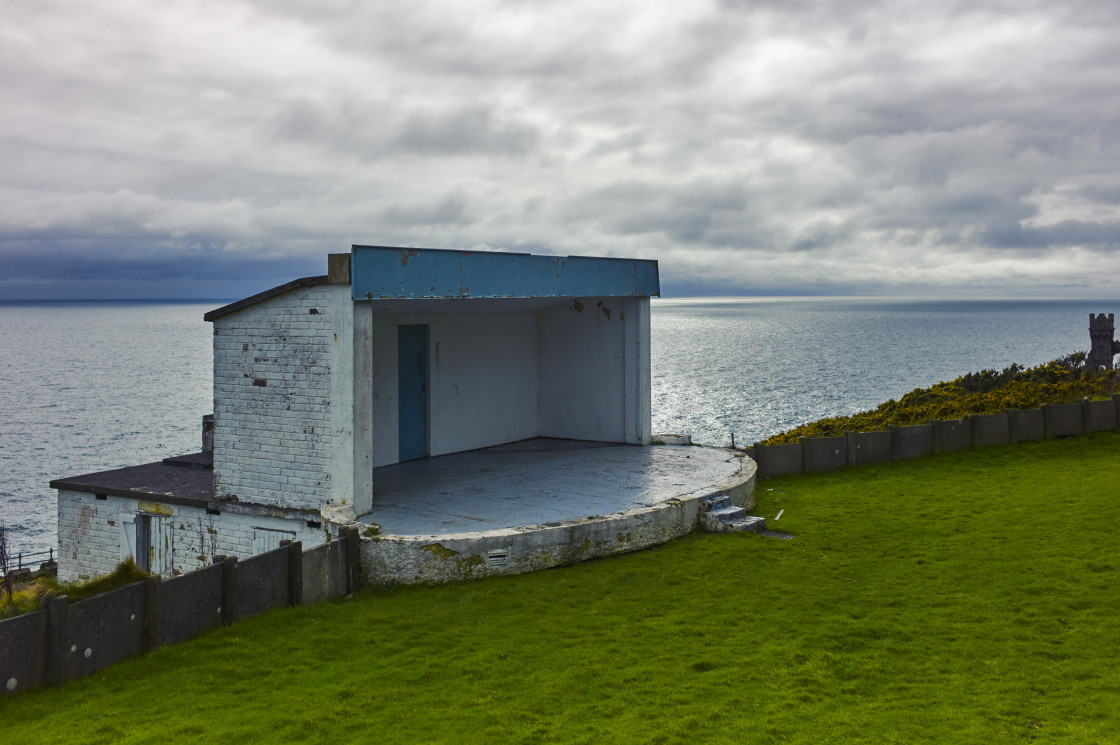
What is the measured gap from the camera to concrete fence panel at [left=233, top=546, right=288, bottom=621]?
9727 millimetres

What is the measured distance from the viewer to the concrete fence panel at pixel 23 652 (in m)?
7.63

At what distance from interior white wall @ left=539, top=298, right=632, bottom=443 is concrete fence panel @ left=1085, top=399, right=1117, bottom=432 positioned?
1196 centimetres

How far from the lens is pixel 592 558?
1219 cm

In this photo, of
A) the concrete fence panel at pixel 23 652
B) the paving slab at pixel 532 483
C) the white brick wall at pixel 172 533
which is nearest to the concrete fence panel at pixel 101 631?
the concrete fence panel at pixel 23 652

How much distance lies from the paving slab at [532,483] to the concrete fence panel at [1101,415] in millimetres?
10447

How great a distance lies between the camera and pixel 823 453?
1903 centimetres

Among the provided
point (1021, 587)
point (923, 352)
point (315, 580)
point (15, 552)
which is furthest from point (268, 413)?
point (923, 352)

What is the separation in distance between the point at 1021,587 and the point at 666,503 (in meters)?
4.73

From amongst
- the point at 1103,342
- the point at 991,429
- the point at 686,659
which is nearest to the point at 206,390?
the point at 1103,342

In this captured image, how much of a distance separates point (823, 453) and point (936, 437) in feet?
10.6

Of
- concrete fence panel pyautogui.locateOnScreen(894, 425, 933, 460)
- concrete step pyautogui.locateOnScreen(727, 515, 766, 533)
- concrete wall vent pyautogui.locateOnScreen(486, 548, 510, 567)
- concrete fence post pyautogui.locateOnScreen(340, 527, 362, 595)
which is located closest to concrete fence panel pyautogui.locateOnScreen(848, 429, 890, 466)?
concrete fence panel pyautogui.locateOnScreen(894, 425, 933, 460)

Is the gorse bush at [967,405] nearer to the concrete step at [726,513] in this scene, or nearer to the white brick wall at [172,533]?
the concrete step at [726,513]

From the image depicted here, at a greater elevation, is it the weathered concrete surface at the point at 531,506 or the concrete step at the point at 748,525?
the weathered concrete surface at the point at 531,506

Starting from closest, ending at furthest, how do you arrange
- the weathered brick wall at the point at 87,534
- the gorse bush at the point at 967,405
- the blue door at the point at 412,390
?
the weathered brick wall at the point at 87,534
the blue door at the point at 412,390
the gorse bush at the point at 967,405
